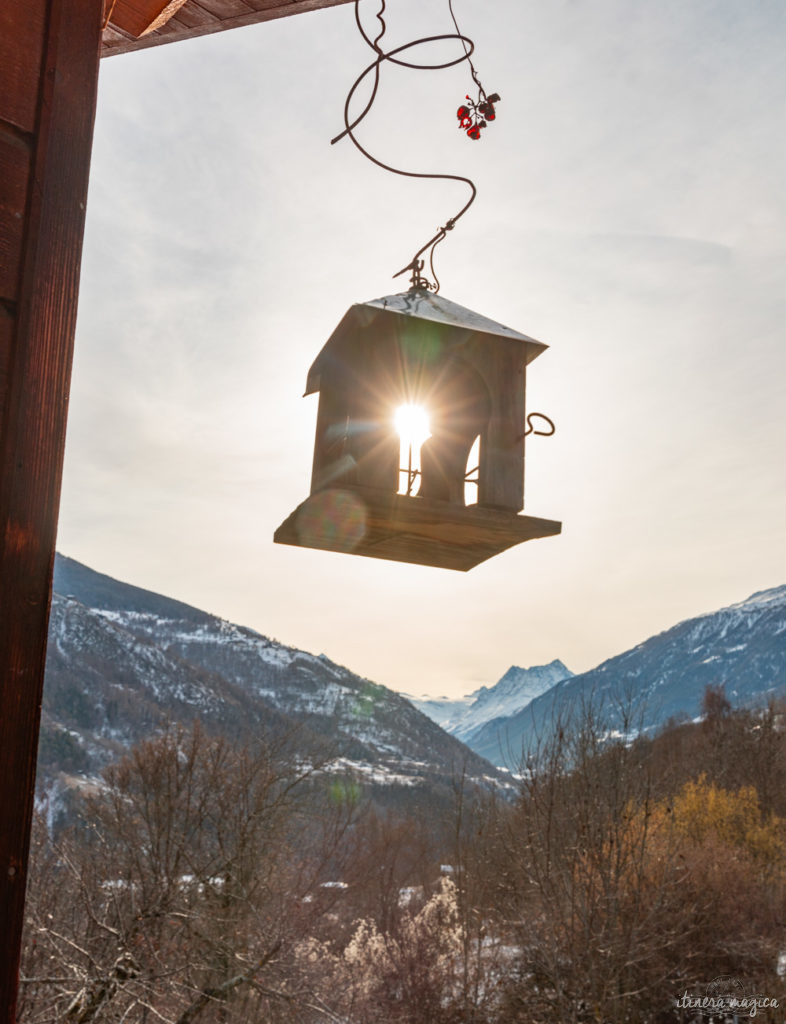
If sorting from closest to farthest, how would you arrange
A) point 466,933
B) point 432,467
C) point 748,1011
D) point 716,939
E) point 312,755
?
point 432,467
point 466,933
point 748,1011
point 716,939
point 312,755

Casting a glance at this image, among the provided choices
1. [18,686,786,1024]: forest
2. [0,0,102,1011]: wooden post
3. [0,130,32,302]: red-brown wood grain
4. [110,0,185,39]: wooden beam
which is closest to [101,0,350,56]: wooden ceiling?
[110,0,185,39]: wooden beam

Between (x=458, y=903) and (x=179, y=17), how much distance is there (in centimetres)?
2071

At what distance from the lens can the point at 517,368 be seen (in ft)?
11.6

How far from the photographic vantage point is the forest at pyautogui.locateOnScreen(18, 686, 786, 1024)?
592 inches

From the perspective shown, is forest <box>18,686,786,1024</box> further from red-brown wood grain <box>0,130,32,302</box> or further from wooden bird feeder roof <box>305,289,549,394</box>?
red-brown wood grain <box>0,130,32,302</box>

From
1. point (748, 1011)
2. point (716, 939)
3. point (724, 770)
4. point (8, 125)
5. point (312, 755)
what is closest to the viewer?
point (8, 125)

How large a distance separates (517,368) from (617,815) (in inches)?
639

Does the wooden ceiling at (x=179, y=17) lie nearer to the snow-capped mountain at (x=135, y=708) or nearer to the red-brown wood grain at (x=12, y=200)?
the red-brown wood grain at (x=12, y=200)

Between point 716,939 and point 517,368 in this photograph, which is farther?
point 716,939

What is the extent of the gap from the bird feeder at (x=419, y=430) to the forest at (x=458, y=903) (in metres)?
9.27

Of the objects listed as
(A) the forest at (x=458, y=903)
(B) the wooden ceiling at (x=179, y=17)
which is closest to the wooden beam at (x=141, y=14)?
(B) the wooden ceiling at (x=179, y=17)

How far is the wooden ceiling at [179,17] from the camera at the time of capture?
2076 millimetres

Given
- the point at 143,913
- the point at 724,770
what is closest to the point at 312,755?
the point at 143,913

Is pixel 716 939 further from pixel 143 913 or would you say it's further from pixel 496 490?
pixel 496 490
